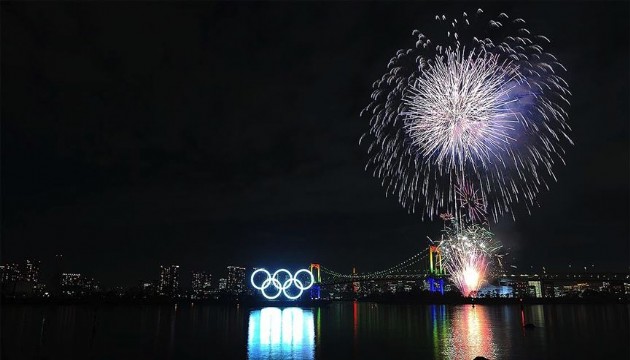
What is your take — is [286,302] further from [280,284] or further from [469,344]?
[469,344]

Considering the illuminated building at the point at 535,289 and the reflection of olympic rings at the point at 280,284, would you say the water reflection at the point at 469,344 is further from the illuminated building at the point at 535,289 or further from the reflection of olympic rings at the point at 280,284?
the illuminated building at the point at 535,289

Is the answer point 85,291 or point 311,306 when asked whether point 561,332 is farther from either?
point 85,291

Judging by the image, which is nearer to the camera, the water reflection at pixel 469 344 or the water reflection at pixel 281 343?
the water reflection at pixel 469 344

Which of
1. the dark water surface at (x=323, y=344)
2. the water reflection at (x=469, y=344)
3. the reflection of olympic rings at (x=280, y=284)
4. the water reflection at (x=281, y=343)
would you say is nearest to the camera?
the water reflection at (x=469, y=344)

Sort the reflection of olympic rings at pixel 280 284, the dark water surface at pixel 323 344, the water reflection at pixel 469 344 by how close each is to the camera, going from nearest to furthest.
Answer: the water reflection at pixel 469 344 < the dark water surface at pixel 323 344 < the reflection of olympic rings at pixel 280 284

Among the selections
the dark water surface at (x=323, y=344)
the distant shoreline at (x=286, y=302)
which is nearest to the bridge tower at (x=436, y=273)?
the distant shoreline at (x=286, y=302)

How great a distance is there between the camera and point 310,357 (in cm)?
2767

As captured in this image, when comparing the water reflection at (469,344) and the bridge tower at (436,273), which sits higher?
the bridge tower at (436,273)

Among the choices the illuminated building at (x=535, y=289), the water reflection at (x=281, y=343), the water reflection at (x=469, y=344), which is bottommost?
the water reflection at (x=281, y=343)

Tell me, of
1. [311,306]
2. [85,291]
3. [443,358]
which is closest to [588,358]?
[443,358]

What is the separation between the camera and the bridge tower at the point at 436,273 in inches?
4325

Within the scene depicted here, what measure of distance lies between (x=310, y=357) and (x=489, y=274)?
93.2 meters

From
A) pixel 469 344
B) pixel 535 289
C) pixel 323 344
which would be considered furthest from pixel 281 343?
pixel 535 289

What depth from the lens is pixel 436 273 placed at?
11294 centimetres
